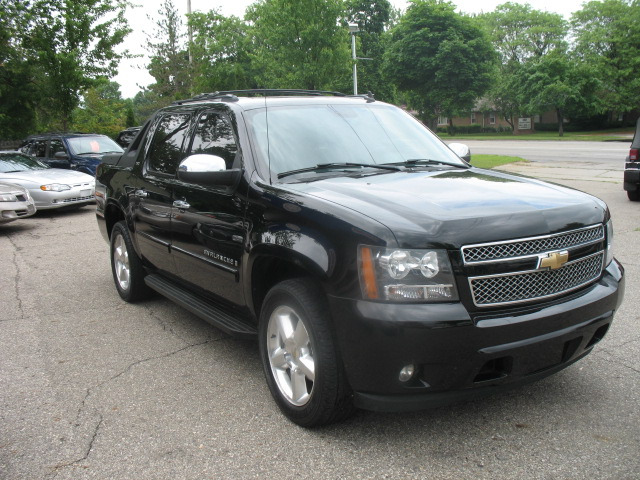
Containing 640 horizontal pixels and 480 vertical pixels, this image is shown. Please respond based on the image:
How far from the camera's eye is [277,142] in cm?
386

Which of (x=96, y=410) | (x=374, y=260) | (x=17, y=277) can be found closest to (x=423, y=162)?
(x=374, y=260)

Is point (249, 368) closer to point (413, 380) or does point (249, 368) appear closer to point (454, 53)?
point (413, 380)

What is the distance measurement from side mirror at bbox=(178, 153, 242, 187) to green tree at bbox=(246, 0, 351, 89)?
1908 cm

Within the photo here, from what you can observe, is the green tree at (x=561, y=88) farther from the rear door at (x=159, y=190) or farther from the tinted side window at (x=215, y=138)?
the tinted side window at (x=215, y=138)

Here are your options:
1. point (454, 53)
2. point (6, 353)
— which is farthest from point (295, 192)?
point (454, 53)

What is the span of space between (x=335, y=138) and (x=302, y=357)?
1.60 metres

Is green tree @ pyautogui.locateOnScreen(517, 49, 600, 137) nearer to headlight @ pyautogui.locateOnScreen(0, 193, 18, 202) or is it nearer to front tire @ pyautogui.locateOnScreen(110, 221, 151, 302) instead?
headlight @ pyautogui.locateOnScreen(0, 193, 18, 202)

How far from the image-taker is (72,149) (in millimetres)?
15328

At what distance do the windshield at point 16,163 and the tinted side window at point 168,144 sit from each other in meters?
9.27

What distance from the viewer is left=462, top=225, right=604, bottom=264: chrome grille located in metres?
2.72

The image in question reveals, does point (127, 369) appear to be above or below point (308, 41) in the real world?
below

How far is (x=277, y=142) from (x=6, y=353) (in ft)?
8.88

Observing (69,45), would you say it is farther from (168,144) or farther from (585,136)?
(585,136)

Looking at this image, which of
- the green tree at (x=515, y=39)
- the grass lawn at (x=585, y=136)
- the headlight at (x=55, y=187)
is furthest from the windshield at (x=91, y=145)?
the green tree at (x=515, y=39)
